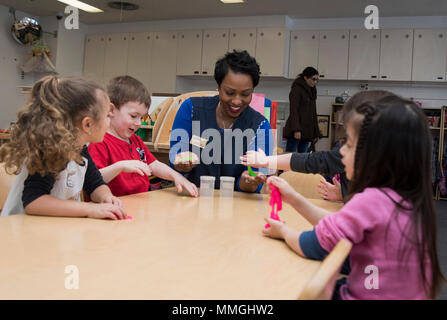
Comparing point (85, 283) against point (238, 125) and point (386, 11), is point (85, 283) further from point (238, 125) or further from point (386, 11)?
point (386, 11)

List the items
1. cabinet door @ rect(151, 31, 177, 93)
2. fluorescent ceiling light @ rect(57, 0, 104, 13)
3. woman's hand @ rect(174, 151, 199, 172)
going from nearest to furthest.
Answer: woman's hand @ rect(174, 151, 199, 172)
fluorescent ceiling light @ rect(57, 0, 104, 13)
cabinet door @ rect(151, 31, 177, 93)

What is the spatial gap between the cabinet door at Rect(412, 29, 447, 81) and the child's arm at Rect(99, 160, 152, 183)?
6.28 metres

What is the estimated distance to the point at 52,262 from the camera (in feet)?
2.39

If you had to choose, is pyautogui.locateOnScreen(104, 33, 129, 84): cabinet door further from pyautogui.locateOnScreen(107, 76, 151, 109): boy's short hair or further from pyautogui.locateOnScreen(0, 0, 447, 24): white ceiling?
pyautogui.locateOnScreen(107, 76, 151, 109): boy's short hair

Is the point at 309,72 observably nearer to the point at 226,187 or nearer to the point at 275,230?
the point at 226,187

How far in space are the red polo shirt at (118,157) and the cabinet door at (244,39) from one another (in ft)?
18.8

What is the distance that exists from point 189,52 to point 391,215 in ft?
23.8

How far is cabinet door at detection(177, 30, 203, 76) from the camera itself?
7.55 meters

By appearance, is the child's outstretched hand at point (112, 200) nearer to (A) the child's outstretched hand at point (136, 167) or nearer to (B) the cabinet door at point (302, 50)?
(A) the child's outstretched hand at point (136, 167)

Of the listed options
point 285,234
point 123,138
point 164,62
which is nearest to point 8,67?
point 164,62

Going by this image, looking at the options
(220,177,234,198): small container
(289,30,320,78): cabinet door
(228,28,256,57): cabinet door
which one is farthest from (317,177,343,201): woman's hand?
(228,28,256,57): cabinet door

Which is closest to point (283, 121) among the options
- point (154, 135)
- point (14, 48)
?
point (154, 135)

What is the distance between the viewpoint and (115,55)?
8203 millimetres

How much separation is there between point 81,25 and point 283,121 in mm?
4702
